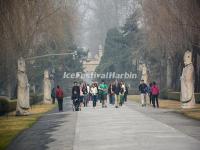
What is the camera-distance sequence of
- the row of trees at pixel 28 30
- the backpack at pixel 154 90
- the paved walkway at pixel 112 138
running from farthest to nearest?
the row of trees at pixel 28 30, the backpack at pixel 154 90, the paved walkway at pixel 112 138

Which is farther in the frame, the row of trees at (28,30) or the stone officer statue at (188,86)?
the row of trees at (28,30)

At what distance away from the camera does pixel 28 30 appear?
4566 cm

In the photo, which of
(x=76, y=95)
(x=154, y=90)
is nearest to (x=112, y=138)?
(x=76, y=95)

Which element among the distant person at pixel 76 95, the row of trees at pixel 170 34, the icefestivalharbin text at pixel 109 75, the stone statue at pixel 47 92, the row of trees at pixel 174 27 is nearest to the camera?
the distant person at pixel 76 95

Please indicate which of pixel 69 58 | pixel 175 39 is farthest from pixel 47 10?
pixel 69 58

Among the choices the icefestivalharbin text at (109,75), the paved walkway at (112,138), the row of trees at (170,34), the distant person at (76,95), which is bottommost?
the paved walkway at (112,138)

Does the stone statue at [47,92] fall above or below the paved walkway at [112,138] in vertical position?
above

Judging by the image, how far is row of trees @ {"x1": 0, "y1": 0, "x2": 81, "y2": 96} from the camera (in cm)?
3903

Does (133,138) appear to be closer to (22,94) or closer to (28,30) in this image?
(22,94)

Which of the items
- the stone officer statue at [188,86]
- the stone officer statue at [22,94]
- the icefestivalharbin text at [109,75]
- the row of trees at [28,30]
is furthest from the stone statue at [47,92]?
the icefestivalharbin text at [109,75]

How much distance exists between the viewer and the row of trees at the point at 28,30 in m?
39.0

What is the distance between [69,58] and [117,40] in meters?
11.9

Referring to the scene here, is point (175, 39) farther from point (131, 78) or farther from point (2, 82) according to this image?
point (131, 78)

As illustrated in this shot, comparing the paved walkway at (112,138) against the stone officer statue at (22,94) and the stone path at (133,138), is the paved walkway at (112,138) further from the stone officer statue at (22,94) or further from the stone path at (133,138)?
the stone officer statue at (22,94)
